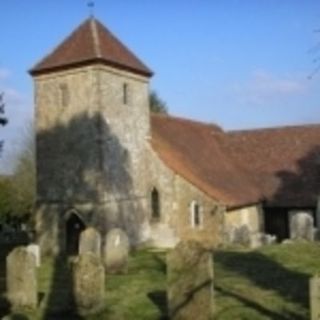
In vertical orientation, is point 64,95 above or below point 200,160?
above

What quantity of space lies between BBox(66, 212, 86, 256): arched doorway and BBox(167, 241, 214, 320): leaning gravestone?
16500 millimetres

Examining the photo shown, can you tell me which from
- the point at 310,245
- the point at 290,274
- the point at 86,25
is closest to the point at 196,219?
the point at 310,245

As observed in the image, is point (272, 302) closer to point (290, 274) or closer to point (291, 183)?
point (290, 274)

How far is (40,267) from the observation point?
2303 centimetres

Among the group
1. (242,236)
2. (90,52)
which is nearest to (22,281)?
(242,236)

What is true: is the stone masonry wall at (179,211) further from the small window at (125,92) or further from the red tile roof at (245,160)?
the small window at (125,92)

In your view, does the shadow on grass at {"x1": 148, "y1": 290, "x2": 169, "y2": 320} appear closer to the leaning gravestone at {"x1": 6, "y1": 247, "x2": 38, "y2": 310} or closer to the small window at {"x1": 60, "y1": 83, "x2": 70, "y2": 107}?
the leaning gravestone at {"x1": 6, "y1": 247, "x2": 38, "y2": 310}

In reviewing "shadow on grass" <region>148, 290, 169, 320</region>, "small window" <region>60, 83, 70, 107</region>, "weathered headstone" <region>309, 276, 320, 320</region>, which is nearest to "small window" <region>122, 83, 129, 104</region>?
"small window" <region>60, 83, 70, 107</region>

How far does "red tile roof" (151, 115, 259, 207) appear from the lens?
3033 cm

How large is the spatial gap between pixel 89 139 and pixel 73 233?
15.1 ft

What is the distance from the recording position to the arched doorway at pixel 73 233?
28.7 metres

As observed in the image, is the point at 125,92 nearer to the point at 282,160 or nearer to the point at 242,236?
the point at 242,236

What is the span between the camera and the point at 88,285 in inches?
560

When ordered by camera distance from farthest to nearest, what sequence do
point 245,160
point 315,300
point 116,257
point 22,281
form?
point 245,160
point 116,257
point 22,281
point 315,300
